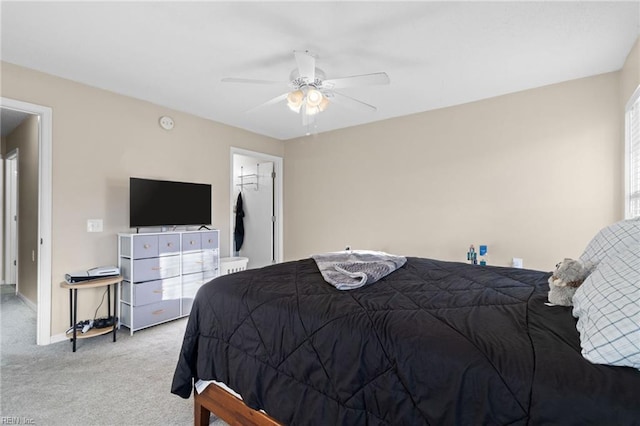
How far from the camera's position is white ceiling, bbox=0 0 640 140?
6.23ft

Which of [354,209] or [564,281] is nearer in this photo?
[564,281]

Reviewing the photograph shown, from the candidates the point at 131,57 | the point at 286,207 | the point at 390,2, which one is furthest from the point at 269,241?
the point at 390,2

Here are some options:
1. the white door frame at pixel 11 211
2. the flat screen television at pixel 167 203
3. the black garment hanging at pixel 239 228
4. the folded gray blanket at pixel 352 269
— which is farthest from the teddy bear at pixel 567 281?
the white door frame at pixel 11 211

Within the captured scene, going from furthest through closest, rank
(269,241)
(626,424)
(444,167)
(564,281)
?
(269,241) < (444,167) < (564,281) < (626,424)

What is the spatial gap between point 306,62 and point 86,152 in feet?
8.02

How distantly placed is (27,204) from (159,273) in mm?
2308

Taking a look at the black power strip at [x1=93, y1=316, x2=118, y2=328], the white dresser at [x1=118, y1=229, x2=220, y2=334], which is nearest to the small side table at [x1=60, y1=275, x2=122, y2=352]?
the black power strip at [x1=93, y1=316, x2=118, y2=328]

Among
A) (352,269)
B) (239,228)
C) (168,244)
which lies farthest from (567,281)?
(239,228)

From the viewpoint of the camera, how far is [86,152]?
2994mm

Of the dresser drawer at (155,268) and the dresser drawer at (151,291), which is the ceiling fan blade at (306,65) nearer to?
the dresser drawer at (155,268)

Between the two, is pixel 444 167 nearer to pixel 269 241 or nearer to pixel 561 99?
pixel 561 99

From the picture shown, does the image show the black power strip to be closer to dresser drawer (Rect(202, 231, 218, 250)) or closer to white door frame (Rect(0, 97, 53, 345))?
white door frame (Rect(0, 97, 53, 345))

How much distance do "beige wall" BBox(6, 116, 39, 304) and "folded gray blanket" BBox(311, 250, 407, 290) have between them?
3.67 metres

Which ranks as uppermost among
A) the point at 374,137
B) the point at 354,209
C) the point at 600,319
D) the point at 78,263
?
the point at 374,137
